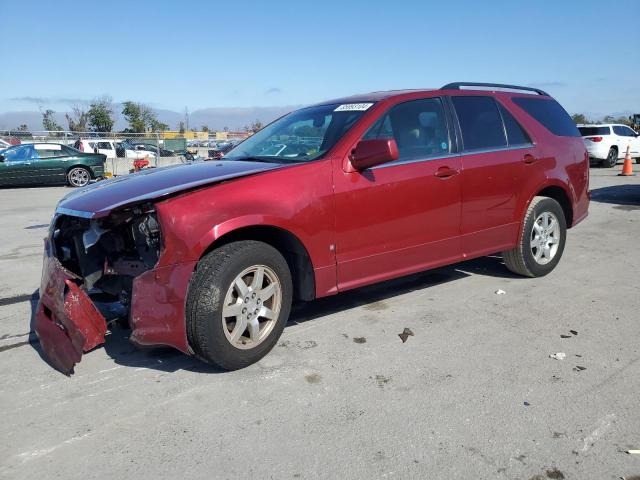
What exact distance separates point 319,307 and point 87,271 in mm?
1965

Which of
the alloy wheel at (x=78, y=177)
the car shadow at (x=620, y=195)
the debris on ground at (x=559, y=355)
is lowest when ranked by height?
the car shadow at (x=620, y=195)

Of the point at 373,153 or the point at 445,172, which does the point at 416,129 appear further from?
the point at 373,153

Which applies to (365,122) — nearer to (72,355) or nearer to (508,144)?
(508,144)

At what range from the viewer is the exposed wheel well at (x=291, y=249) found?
357 centimetres

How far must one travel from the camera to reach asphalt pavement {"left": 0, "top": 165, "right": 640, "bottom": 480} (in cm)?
256

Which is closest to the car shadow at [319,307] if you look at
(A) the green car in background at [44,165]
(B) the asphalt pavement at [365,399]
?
(B) the asphalt pavement at [365,399]

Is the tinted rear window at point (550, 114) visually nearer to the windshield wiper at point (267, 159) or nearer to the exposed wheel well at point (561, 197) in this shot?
the exposed wheel well at point (561, 197)

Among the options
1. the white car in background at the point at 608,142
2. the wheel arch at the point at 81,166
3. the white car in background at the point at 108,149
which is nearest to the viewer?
the wheel arch at the point at 81,166

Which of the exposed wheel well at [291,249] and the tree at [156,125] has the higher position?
the tree at [156,125]

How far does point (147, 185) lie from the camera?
3590mm

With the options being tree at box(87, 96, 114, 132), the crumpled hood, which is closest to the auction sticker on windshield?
the crumpled hood

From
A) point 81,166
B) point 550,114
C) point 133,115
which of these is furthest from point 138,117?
point 550,114

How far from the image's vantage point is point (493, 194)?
485 cm

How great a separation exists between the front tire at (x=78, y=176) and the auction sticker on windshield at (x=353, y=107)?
14540 mm
